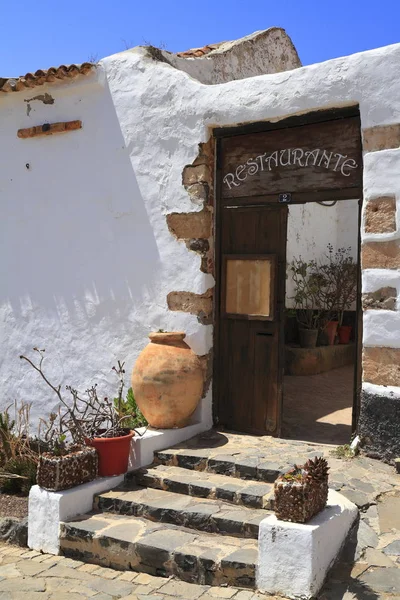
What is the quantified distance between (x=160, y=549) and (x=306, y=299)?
21.5 ft

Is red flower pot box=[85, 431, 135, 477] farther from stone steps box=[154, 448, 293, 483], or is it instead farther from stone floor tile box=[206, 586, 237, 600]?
stone floor tile box=[206, 586, 237, 600]

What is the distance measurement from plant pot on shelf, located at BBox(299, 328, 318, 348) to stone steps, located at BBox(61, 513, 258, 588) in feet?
17.6

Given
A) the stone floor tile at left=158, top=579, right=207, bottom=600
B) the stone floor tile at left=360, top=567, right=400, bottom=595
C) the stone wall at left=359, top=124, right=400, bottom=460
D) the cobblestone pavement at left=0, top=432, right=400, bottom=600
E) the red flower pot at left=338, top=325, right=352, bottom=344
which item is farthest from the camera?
the red flower pot at left=338, top=325, right=352, bottom=344

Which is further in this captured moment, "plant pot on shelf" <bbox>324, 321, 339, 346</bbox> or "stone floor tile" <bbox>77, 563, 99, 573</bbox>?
"plant pot on shelf" <bbox>324, 321, 339, 346</bbox>

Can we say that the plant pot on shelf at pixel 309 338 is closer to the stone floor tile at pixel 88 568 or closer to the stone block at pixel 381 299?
the stone block at pixel 381 299

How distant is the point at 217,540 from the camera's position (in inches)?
166

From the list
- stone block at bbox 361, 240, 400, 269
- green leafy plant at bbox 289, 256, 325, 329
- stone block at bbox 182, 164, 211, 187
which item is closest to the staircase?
stone block at bbox 361, 240, 400, 269

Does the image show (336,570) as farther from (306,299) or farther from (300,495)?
(306,299)

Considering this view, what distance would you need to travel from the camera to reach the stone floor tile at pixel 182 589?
383 cm

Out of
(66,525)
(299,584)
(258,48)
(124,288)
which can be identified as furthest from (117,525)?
(258,48)

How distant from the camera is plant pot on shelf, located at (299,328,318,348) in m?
9.55

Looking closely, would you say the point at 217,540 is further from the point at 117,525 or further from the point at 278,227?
the point at 278,227

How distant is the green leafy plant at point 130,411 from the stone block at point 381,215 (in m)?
2.64

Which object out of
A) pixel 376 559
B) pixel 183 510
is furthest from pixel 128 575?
pixel 376 559
